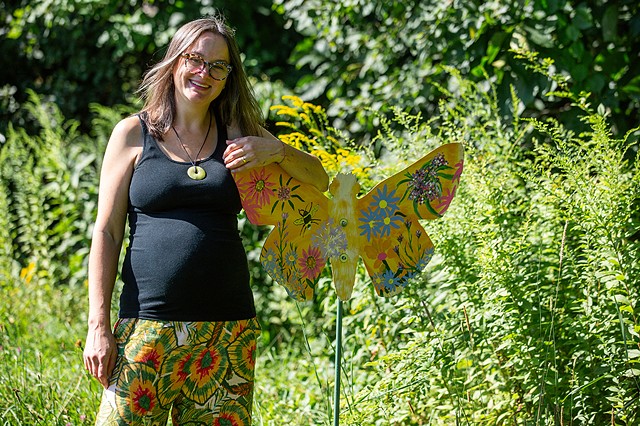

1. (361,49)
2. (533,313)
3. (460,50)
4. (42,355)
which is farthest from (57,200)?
(533,313)

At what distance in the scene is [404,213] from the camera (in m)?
2.06

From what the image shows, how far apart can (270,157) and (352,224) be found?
29cm

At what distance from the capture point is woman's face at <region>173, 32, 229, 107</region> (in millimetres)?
1922

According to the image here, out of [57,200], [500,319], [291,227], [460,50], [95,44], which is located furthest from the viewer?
[95,44]

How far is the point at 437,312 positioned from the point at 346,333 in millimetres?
601

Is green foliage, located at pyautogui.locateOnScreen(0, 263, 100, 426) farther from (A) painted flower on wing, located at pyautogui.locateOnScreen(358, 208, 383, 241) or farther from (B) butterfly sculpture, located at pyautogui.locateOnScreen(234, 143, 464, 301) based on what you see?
(A) painted flower on wing, located at pyautogui.locateOnScreen(358, 208, 383, 241)

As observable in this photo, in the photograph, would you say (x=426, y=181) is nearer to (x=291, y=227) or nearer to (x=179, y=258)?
(x=291, y=227)

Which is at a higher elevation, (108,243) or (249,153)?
(249,153)

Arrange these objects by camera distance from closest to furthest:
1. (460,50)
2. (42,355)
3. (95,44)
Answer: (42,355) → (460,50) → (95,44)

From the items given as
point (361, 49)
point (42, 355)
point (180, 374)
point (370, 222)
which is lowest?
point (42, 355)

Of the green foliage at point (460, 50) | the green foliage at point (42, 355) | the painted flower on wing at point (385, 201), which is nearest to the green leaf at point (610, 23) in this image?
the green foliage at point (460, 50)

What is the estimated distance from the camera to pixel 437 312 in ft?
8.72

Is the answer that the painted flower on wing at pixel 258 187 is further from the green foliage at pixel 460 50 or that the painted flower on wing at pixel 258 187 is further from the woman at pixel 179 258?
the green foliage at pixel 460 50

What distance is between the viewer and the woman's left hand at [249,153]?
186 centimetres
